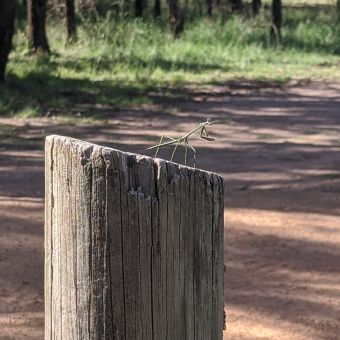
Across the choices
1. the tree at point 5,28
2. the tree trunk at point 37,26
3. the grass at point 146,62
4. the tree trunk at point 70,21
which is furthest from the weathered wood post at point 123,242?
the tree trunk at point 70,21

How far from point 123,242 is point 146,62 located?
17.8m

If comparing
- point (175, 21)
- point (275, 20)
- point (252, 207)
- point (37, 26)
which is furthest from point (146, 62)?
point (252, 207)

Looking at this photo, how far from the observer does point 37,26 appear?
61.9 feet

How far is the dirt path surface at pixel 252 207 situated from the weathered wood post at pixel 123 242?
3155 mm

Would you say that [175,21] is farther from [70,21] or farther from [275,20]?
[70,21]

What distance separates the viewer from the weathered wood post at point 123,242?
5.57 ft

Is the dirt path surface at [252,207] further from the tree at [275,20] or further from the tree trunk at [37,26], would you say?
the tree at [275,20]

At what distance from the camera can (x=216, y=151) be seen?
10.6 metres

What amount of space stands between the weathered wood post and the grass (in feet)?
36.5

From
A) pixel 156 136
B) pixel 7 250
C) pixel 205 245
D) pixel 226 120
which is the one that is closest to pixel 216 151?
pixel 156 136

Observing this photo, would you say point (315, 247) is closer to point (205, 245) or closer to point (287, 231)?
point (287, 231)

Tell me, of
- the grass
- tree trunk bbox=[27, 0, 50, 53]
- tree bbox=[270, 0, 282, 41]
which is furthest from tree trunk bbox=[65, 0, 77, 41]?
tree bbox=[270, 0, 282, 41]

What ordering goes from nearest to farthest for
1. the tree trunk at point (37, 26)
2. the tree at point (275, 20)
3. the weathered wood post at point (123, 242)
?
the weathered wood post at point (123, 242), the tree trunk at point (37, 26), the tree at point (275, 20)

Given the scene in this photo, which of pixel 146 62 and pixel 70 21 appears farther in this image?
pixel 70 21
